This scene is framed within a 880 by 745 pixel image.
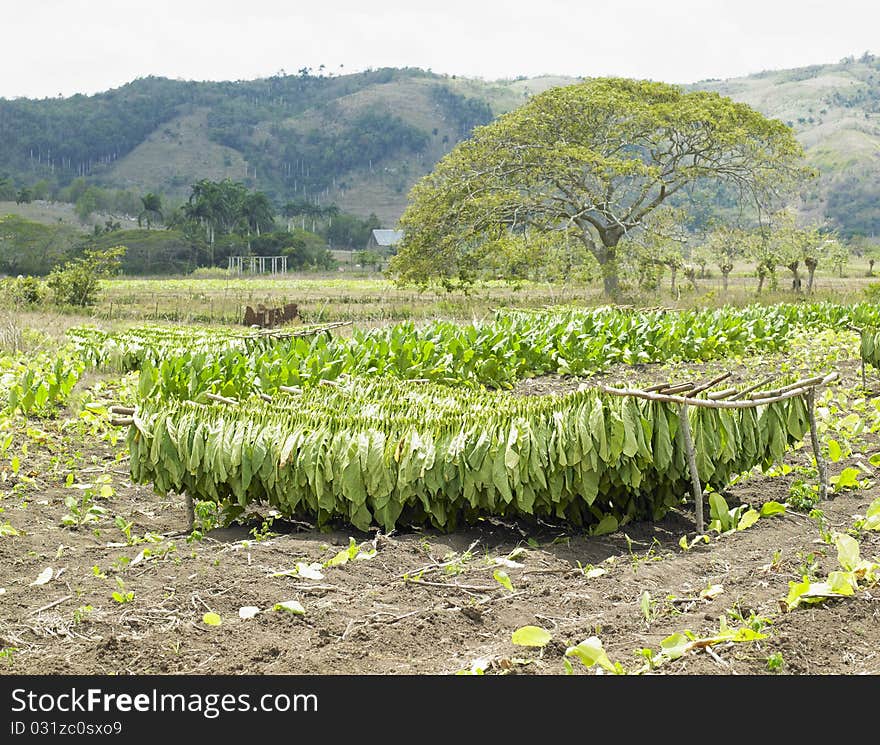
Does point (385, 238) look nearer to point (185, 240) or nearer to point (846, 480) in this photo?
point (185, 240)

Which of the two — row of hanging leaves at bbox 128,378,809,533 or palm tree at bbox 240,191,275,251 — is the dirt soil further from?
palm tree at bbox 240,191,275,251

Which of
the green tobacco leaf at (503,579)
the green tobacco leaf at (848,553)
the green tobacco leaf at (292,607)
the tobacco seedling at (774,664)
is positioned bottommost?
the green tobacco leaf at (292,607)

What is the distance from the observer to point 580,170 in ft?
92.8

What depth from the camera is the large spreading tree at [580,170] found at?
2770 cm

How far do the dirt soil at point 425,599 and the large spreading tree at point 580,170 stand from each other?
22711 millimetres

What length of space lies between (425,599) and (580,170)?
26224 millimetres

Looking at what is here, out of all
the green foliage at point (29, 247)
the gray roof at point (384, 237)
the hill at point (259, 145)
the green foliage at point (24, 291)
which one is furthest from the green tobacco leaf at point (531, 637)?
the hill at point (259, 145)

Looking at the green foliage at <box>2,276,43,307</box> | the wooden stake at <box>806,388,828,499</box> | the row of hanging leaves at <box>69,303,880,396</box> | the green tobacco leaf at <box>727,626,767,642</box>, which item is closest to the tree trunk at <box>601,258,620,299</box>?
the row of hanging leaves at <box>69,303,880,396</box>

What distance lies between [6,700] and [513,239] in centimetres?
2487

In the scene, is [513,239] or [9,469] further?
[513,239]

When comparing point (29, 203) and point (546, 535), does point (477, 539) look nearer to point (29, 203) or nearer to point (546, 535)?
point (546, 535)

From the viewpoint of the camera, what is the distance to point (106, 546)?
14.3ft

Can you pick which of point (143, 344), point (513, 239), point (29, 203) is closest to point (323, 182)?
point (29, 203)

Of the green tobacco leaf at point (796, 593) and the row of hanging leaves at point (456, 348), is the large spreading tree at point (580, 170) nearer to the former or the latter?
the row of hanging leaves at point (456, 348)
